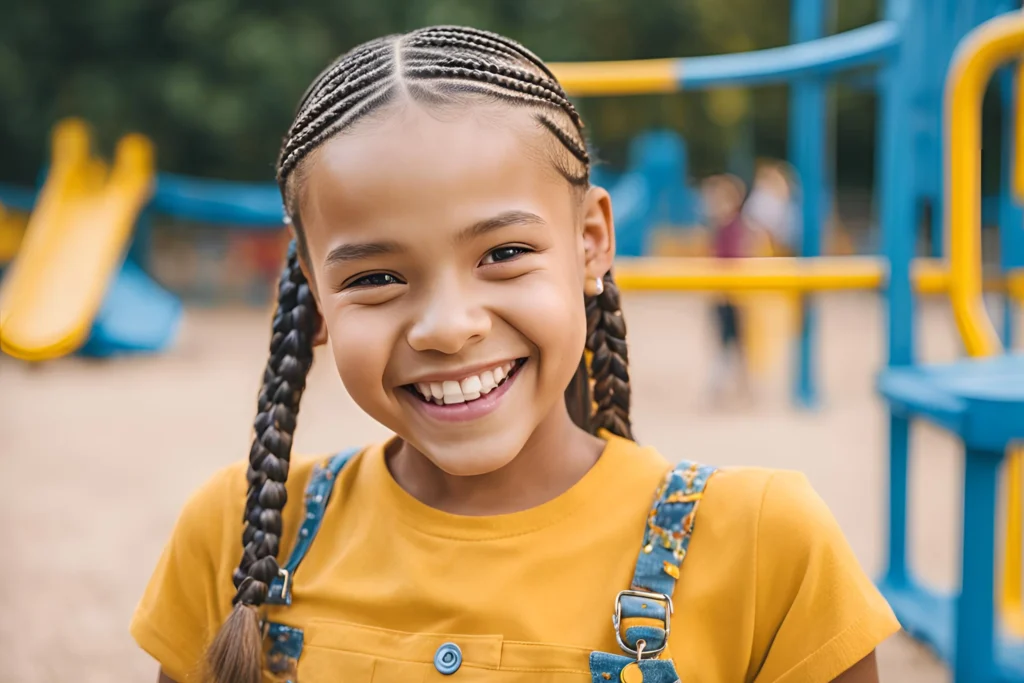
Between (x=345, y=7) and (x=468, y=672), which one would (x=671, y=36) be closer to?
(x=345, y=7)

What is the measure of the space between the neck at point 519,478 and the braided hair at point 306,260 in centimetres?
13

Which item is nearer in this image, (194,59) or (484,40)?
(484,40)

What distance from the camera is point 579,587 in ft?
3.43

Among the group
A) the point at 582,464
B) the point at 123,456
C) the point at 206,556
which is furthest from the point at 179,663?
the point at 123,456

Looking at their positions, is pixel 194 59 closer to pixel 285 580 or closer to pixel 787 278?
pixel 787 278

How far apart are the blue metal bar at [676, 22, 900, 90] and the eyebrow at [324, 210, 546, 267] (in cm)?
188

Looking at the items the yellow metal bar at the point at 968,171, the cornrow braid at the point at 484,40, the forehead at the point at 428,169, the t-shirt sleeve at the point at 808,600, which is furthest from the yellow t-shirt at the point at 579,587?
the yellow metal bar at the point at 968,171

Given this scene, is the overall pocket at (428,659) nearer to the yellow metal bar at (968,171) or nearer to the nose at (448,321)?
the nose at (448,321)

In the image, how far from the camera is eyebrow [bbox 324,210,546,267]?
3.27 ft

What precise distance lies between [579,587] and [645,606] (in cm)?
8

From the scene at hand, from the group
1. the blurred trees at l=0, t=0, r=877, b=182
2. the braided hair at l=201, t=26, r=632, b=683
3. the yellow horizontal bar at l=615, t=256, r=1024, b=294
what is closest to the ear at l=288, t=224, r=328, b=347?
the braided hair at l=201, t=26, r=632, b=683

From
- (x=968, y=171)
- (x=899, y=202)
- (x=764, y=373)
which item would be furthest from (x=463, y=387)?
(x=764, y=373)

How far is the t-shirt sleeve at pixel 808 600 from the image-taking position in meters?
0.98

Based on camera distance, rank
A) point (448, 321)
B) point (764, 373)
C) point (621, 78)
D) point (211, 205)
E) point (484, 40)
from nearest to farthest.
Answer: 1. point (448, 321)
2. point (484, 40)
3. point (621, 78)
4. point (764, 373)
5. point (211, 205)
